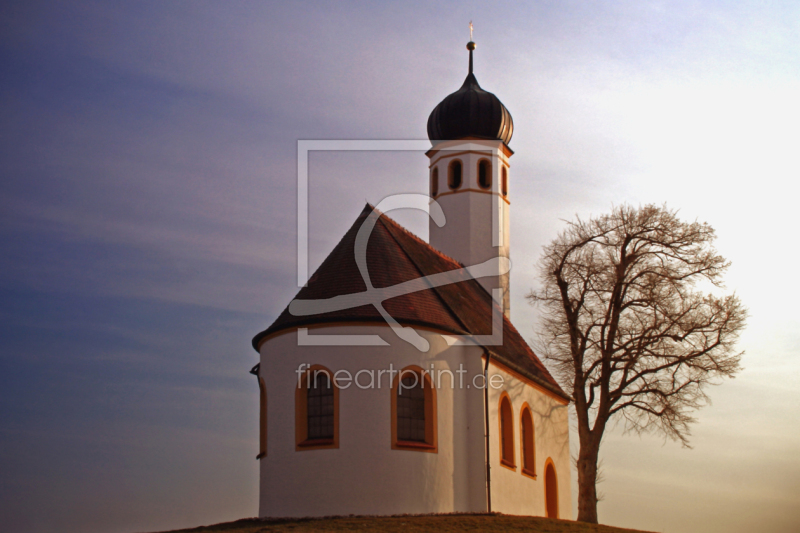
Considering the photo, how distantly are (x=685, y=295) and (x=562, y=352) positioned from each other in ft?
13.7

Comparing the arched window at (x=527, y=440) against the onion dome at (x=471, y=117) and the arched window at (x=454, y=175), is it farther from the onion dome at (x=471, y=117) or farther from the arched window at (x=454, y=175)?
the onion dome at (x=471, y=117)

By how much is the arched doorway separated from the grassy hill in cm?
612

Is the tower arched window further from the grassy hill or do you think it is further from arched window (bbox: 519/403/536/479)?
the grassy hill

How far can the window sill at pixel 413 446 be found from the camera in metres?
20.2

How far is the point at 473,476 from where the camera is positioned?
21625mm

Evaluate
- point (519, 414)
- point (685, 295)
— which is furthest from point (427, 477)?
point (685, 295)

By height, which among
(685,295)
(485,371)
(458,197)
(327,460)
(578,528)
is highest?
(458,197)

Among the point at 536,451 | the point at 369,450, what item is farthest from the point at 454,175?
the point at 369,450

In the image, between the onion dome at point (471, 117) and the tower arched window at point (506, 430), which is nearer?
the tower arched window at point (506, 430)

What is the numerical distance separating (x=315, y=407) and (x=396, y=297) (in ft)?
11.2

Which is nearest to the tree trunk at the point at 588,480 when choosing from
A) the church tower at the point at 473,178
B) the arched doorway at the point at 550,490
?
the arched doorway at the point at 550,490

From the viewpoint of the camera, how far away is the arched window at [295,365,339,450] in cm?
2053

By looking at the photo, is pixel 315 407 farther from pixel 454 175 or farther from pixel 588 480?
pixel 454 175

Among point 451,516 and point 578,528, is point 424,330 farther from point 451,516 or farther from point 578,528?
point 578,528
